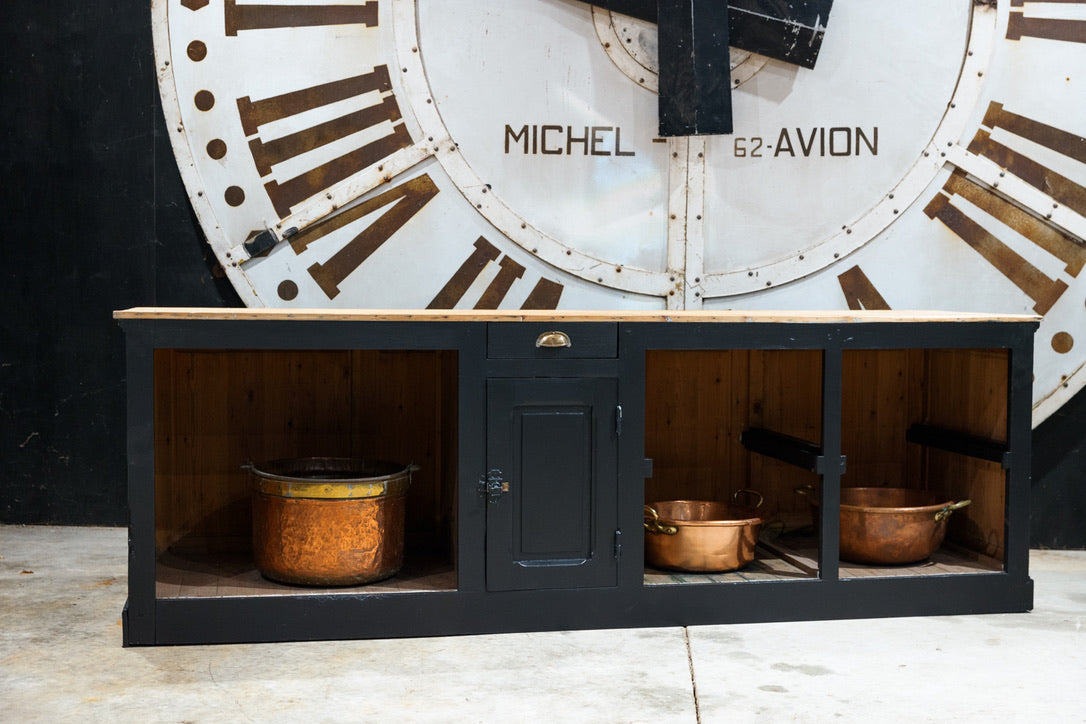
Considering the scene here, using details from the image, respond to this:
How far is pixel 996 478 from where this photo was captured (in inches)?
140

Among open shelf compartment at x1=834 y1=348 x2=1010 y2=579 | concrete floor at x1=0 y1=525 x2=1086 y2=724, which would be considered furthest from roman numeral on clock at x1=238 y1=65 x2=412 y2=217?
open shelf compartment at x1=834 y1=348 x2=1010 y2=579

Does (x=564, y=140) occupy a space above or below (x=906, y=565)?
above

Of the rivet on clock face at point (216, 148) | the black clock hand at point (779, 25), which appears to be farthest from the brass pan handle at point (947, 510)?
the rivet on clock face at point (216, 148)

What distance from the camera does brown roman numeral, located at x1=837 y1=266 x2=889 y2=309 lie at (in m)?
4.20

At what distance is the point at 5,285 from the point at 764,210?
293 centimetres

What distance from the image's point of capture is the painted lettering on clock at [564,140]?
4082 millimetres

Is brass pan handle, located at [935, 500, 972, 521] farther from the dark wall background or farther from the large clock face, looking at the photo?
the dark wall background

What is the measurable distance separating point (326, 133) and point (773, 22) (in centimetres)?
170

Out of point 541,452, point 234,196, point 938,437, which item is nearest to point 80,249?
point 234,196

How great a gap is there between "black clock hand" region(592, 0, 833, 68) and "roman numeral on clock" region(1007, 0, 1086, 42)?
713mm

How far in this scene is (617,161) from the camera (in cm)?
413

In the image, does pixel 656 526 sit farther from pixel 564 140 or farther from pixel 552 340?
pixel 564 140

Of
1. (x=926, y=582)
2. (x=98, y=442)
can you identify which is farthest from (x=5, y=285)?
(x=926, y=582)

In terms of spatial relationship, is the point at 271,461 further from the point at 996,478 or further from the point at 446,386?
the point at 996,478
